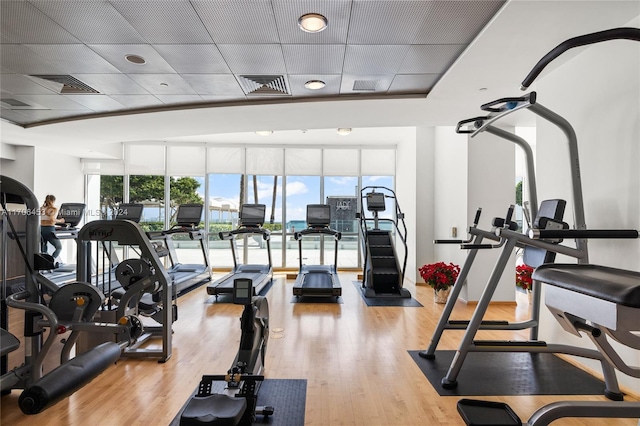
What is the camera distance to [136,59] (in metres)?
3.54

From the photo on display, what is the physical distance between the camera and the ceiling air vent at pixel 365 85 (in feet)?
13.3

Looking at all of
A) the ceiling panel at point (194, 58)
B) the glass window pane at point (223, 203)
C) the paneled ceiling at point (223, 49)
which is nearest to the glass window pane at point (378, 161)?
the glass window pane at point (223, 203)

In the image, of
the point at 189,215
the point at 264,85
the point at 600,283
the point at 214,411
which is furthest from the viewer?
the point at 189,215

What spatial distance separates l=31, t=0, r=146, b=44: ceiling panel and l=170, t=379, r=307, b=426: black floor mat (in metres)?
2.96

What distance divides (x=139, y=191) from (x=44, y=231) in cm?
286

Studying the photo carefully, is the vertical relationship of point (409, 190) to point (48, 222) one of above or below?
above

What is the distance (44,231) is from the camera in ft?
19.2

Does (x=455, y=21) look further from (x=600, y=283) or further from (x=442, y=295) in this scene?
(x=442, y=295)

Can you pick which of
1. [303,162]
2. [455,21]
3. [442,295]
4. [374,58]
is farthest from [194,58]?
[303,162]

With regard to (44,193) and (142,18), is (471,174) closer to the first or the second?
(142,18)

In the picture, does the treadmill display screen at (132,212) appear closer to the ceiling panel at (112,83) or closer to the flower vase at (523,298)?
the ceiling panel at (112,83)

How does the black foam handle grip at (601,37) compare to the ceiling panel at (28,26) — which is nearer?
the black foam handle grip at (601,37)

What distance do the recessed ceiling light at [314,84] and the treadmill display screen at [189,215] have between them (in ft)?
13.0

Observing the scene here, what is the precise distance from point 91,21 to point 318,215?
475 centimetres
